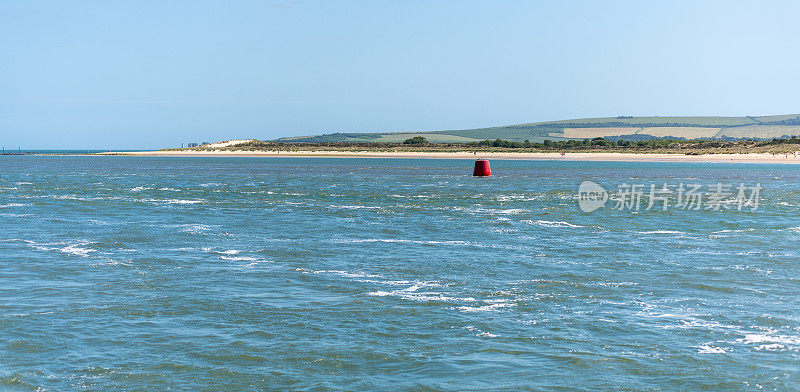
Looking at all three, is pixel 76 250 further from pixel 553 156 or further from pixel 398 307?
pixel 553 156

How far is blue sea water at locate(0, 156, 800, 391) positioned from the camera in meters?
8.18

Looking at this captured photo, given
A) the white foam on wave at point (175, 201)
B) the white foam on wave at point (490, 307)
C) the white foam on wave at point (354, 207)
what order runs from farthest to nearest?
the white foam on wave at point (175, 201), the white foam on wave at point (354, 207), the white foam on wave at point (490, 307)

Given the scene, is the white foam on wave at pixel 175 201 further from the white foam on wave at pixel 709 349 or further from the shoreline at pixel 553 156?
the shoreline at pixel 553 156

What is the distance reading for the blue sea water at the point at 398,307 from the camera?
8.18 metres

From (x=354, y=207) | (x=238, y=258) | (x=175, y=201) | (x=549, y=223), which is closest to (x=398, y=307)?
(x=238, y=258)

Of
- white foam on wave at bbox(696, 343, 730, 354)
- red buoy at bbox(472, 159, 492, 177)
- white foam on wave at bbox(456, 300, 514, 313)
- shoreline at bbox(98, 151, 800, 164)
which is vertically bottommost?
shoreline at bbox(98, 151, 800, 164)

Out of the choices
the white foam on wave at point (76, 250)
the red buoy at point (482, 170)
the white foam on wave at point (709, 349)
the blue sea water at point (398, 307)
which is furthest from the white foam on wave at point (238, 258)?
the red buoy at point (482, 170)

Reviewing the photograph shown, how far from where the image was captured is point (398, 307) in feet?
37.0

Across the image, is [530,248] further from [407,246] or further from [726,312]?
[726,312]

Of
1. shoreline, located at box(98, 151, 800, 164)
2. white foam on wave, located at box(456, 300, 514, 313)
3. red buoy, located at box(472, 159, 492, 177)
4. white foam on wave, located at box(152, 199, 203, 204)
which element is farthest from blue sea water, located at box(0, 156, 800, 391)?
shoreline, located at box(98, 151, 800, 164)

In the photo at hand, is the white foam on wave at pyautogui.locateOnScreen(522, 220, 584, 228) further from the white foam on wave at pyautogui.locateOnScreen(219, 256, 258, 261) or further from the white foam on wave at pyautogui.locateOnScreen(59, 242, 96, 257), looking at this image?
the white foam on wave at pyautogui.locateOnScreen(59, 242, 96, 257)

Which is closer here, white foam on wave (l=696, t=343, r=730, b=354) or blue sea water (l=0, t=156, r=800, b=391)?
blue sea water (l=0, t=156, r=800, b=391)

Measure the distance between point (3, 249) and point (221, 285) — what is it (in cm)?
800

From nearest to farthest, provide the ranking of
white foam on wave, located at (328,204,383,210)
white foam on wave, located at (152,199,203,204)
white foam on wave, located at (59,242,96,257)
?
1. white foam on wave, located at (59,242,96,257)
2. white foam on wave, located at (328,204,383,210)
3. white foam on wave, located at (152,199,203,204)
